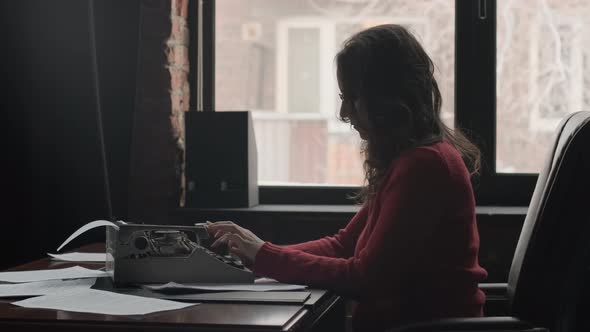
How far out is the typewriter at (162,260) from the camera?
140 cm

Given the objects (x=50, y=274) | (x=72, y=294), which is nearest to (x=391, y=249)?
(x=72, y=294)

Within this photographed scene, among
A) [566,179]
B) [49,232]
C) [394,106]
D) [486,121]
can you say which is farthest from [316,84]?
[566,179]

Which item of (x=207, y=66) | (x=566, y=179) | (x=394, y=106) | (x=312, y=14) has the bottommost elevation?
(x=566, y=179)

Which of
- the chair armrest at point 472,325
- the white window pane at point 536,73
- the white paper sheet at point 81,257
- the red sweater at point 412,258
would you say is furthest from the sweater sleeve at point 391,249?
the white window pane at point 536,73

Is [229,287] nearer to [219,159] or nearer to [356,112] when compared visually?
[356,112]

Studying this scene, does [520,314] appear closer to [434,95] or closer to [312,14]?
[434,95]

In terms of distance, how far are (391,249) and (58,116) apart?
55.0 inches

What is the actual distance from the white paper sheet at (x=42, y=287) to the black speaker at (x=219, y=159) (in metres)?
1.10

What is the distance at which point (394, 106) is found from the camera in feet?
4.95

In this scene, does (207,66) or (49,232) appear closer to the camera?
(49,232)

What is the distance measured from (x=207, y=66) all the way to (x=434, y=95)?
1.44 meters

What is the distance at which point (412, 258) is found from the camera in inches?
54.7

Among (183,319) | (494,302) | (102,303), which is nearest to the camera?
(183,319)

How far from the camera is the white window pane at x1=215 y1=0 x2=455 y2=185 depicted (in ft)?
9.23
